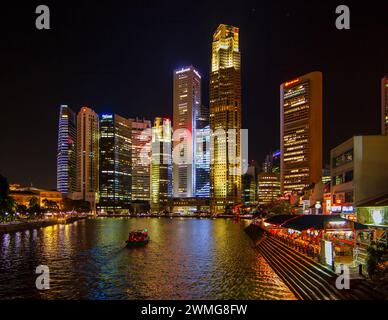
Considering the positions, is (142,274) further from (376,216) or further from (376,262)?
(376,216)

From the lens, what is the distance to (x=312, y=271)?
21359 mm

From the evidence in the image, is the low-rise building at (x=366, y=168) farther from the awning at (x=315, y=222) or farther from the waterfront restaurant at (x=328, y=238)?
the awning at (x=315, y=222)

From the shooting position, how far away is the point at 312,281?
66.9 feet

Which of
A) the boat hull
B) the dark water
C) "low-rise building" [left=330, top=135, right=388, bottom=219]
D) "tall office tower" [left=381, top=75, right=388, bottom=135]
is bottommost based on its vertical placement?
the boat hull

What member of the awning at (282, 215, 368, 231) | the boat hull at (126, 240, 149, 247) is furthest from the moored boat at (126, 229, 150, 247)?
the awning at (282, 215, 368, 231)

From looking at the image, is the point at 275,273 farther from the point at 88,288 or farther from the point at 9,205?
the point at 9,205

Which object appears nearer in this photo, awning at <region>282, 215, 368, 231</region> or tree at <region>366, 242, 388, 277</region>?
tree at <region>366, 242, 388, 277</region>

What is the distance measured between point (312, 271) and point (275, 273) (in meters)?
10.1

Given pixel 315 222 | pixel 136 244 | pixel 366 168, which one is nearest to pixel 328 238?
pixel 315 222

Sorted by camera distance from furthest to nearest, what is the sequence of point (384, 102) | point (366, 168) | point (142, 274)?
point (384, 102) → point (366, 168) → point (142, 274)

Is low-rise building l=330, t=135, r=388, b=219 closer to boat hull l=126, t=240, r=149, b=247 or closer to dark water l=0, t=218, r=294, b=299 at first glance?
dark water l=0, t=218, r=294, b=299

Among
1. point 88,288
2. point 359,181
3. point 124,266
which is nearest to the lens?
point 88,288

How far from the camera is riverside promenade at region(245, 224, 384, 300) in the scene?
15650mm
